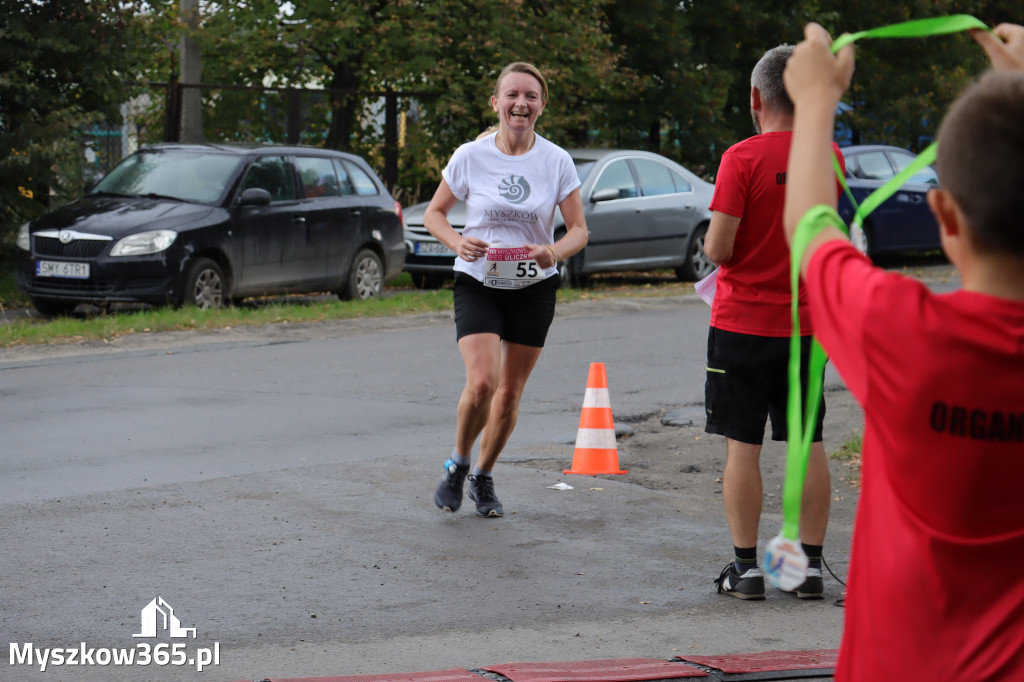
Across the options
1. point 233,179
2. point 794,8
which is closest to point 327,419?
point 233,179

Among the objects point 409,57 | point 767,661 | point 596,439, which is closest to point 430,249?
point 409,57

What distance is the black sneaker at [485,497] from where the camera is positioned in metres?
6.44

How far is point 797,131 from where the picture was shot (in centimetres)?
202

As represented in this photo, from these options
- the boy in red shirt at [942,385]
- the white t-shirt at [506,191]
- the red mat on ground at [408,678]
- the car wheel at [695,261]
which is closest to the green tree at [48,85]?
the car wheel at [695,261]

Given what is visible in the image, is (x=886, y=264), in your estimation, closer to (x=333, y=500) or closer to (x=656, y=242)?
(x=656, y=242)

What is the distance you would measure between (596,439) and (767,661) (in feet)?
11.6

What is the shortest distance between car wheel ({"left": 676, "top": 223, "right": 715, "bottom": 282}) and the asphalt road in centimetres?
805

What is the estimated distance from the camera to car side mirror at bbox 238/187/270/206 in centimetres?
1451

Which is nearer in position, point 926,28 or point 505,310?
point 926,28

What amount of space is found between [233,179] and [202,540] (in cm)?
947

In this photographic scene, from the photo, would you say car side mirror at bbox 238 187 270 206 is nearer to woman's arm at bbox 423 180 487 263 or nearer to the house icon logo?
woman's arm at bbox 423 180 487 263

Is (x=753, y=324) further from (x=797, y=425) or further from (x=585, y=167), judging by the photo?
(x=585, y=167)

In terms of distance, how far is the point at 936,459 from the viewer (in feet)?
6.13

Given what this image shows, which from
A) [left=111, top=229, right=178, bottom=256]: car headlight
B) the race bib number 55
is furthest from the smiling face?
[left=111, top=229, right=178, bottom=256]: car headlight
